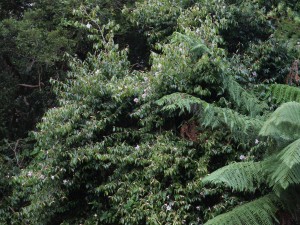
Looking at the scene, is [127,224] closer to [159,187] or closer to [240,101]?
[159,187]

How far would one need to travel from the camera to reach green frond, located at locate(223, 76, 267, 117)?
5316mm

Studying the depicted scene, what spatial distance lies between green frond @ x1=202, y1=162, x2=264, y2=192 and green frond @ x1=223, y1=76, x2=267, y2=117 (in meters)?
1.17

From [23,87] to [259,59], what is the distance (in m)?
4.66

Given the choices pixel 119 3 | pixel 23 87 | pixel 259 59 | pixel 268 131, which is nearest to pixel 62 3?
pixel 119 3

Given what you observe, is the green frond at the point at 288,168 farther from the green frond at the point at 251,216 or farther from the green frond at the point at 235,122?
the green frond at the point at 235,122

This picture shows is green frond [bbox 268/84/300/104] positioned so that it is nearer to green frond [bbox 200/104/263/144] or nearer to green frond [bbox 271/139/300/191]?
green frond [bbox 200/104/263/144]

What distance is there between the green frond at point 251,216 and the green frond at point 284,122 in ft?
2.38

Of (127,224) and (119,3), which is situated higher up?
(119,3)

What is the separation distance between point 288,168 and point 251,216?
701 mm

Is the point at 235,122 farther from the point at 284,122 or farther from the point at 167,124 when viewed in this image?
the point at 167,124

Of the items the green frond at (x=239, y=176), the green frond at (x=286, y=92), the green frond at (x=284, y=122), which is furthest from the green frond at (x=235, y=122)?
the green frond at (x=284, y=122)

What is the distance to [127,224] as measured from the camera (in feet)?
17.0

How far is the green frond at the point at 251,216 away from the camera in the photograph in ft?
13.0

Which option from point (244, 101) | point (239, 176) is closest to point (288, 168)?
point (239, 176)
